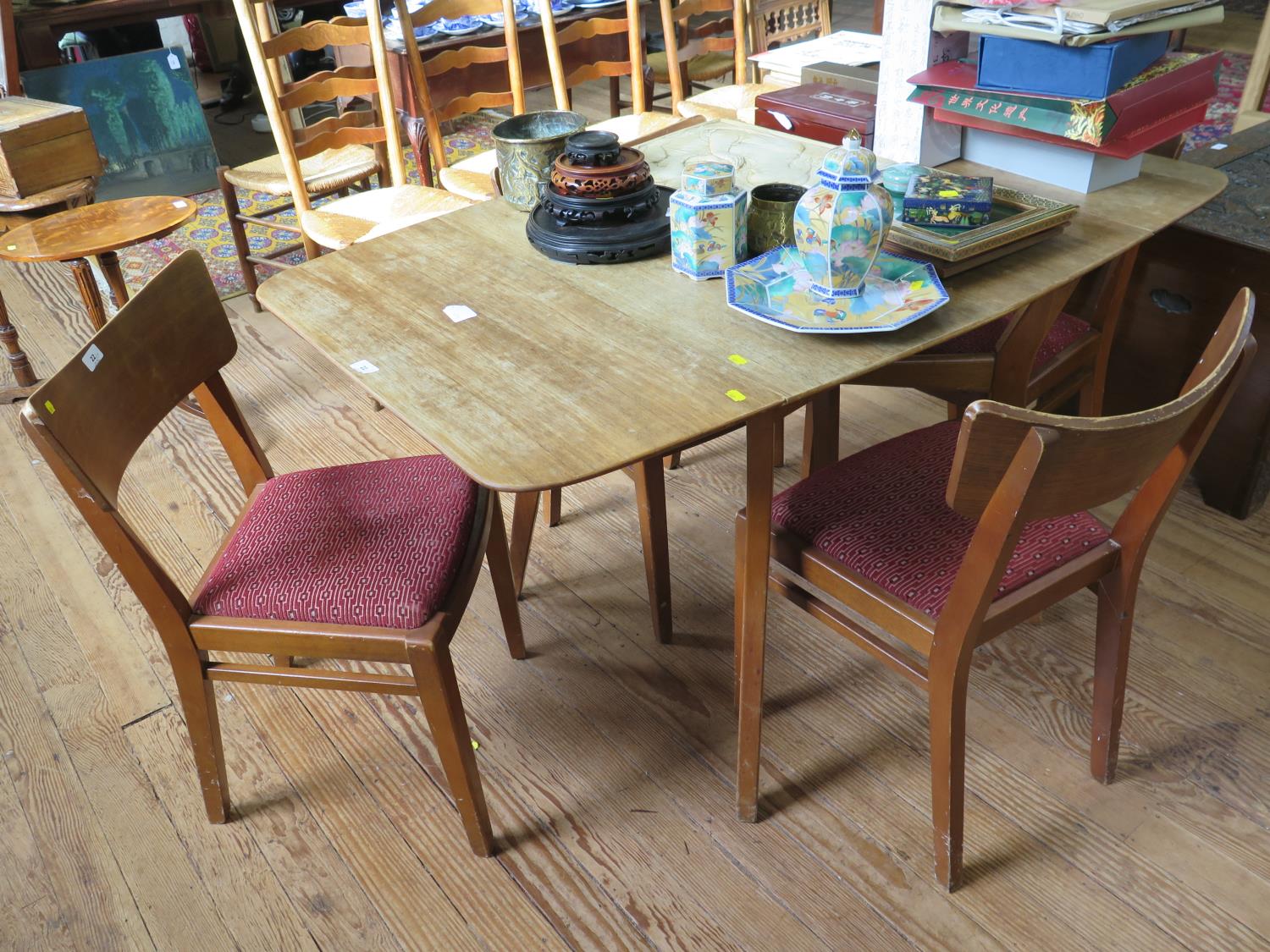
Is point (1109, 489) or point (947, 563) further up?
point (1109, 489)

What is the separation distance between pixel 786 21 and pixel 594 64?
3.17 feet

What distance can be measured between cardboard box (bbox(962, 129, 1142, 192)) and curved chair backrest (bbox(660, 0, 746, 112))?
61.7 inches

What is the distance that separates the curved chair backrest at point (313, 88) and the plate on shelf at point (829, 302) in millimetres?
1571

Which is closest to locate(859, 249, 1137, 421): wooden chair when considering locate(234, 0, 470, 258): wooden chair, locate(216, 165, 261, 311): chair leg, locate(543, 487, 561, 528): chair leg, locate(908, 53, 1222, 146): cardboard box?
locate(908, 53, 1222, 146): cardboard box

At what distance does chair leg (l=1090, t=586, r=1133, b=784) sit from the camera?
143cm

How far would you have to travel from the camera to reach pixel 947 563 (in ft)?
4.34

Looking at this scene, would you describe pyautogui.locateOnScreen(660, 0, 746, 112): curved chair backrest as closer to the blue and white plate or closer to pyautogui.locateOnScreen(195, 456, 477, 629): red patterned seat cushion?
the blue and white plate

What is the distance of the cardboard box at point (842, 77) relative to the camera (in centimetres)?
229

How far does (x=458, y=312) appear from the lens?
1416 millimetres

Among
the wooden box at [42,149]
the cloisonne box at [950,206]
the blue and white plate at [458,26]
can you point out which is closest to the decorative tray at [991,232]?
the cloisonne box at [950,206]

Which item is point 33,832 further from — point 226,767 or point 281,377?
point 281,377

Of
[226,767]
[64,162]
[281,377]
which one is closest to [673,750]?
[226,767]

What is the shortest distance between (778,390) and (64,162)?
272 centimetres

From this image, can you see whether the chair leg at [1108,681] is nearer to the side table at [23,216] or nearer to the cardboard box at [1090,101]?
the cardboard box at [1090,101]
